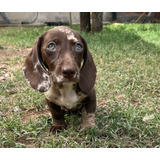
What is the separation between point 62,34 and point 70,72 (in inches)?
19.7

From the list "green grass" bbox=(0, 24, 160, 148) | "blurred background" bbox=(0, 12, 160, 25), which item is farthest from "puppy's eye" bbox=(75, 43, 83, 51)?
"blurred background" bbox=(0, 12, 160, 25)

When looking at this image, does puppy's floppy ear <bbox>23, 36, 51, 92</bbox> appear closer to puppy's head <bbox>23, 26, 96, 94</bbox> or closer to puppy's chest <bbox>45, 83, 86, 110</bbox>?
puppy's head <bbox>23, 26, 96, 94</bbox>

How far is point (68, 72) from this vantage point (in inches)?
81.3

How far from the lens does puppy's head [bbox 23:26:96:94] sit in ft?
7.22

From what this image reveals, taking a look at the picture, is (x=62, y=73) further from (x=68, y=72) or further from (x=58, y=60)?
(x=58, y=60)

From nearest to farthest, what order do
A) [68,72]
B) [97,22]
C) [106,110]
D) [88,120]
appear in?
[68,72]
[88,120]
[106,110]
[97,22]

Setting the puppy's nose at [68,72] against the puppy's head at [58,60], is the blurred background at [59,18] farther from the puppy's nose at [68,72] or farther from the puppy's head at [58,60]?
the puppy's nose at [68,72]

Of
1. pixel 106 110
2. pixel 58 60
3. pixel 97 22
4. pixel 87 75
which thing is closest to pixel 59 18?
pixel 97 22

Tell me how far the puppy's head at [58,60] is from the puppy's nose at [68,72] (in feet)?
0.06

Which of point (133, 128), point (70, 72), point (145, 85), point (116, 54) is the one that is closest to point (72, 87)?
point (70, 72)

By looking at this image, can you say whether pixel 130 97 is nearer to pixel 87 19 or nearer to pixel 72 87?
pixel 72 87

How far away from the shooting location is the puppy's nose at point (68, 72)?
2.05 metres

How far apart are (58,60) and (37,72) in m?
0.34

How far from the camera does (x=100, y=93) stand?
11.9 feet
